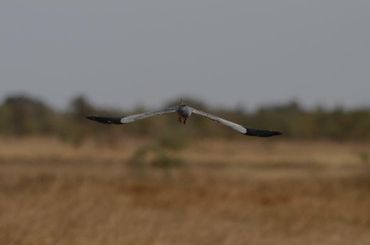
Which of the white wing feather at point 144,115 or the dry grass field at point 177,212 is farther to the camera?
the dry grass field at point 177,212

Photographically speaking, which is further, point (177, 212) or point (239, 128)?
point (177, 212)

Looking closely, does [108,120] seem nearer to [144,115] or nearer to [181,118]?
[144,115]

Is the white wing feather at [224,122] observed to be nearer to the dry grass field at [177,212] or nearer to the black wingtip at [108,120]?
the black wingtip at [108,120]

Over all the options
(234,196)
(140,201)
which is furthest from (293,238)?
(234,196)

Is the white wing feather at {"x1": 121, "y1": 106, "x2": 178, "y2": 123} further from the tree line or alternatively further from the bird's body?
the tree line

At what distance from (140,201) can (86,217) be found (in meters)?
7.21

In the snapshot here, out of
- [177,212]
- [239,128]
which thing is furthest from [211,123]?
[239,128]

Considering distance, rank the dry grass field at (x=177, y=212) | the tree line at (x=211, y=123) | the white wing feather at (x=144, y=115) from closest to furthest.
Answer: the white wing feather at (x=144, y=115) → the dry grass field at (x=177, y=212) → the tree line at (x=211, y=123)

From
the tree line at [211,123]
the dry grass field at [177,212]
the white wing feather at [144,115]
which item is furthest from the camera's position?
the tree line at [211,123]

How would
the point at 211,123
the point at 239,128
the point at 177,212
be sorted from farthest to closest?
the point at 211,123 < the point at 177,212 < the point at 239,128

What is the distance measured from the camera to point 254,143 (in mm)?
70875

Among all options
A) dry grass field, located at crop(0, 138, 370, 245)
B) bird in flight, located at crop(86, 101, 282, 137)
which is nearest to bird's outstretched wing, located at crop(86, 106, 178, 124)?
bird in flight, located at crop(86, 101, 282, 137)

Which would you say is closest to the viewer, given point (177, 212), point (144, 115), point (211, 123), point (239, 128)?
point (144, 115)

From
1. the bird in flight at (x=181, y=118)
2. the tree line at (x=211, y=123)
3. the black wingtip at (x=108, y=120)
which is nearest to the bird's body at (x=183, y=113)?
the bird in flight at (x=181, y=118)
